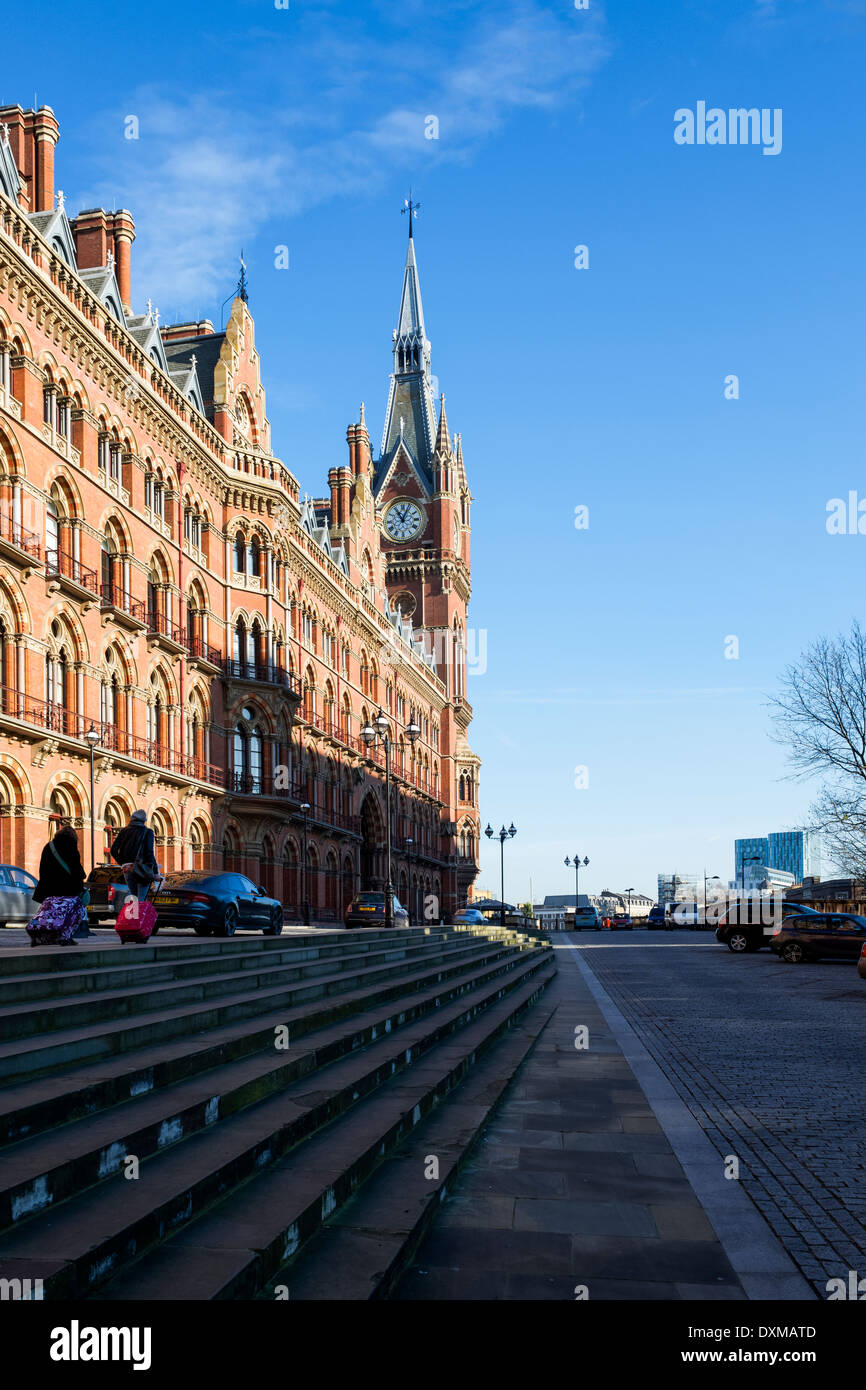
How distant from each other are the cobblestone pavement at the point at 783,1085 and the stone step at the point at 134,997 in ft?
13.1

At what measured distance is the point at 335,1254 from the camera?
505cm

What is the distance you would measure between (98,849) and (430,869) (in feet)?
187

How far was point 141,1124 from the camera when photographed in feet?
17.7

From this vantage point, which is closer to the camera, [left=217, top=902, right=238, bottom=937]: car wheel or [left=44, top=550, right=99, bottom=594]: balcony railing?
[left=217, top=902, right=238, bottom=937]: car wheel

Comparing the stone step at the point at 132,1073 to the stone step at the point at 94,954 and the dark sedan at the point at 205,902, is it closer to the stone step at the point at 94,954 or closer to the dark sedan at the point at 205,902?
the stone step at the point at 94,954

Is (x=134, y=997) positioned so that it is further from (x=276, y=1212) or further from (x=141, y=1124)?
(x=276, y=1212)

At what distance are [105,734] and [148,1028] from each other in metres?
26.9

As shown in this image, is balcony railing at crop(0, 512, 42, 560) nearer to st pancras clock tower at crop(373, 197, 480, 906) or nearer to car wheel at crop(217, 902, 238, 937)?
car wheel at crop(217, 902, 238, 937)

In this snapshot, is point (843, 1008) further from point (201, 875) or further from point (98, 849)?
point (98, 849)

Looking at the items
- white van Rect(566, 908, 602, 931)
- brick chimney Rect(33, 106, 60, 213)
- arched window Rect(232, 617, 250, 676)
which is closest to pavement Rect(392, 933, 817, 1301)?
brick chimney Rect(33, 106, 60, 213)

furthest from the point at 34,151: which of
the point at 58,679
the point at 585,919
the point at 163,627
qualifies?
the point at 585,919

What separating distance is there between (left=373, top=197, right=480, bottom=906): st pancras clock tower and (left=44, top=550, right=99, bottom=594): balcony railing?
6257 cm

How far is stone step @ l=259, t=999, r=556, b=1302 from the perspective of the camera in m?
4.70
